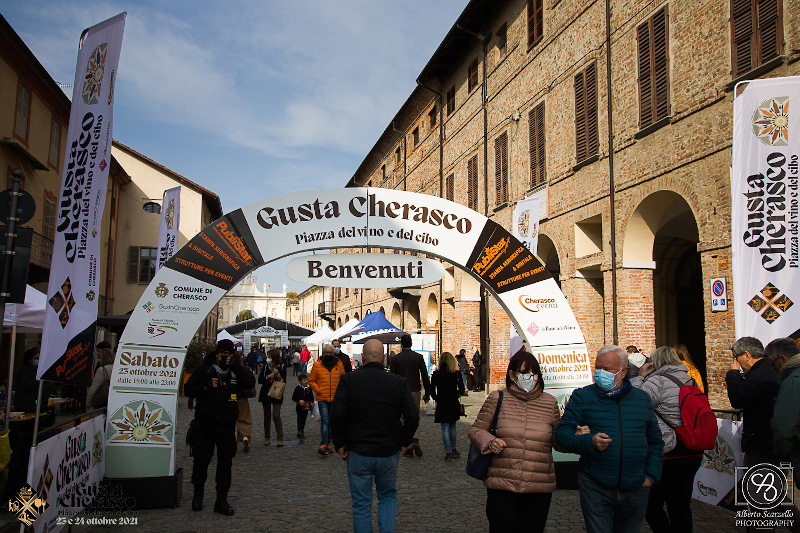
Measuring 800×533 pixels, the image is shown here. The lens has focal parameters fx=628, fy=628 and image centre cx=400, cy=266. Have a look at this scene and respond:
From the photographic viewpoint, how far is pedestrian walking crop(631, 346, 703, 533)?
489 cm

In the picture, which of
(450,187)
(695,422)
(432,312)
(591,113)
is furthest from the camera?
(432,312)

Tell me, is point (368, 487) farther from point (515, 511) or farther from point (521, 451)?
point (521, 451)

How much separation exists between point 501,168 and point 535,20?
4.94m

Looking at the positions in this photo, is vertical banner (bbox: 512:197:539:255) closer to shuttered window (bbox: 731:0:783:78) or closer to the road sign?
the road sign

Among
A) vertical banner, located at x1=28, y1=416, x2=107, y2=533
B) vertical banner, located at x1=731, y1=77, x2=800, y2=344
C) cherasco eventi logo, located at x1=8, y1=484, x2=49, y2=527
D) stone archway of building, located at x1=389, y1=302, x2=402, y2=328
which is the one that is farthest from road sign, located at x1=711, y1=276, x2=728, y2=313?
stone archway of building, located at x1=389, y1=302, x2=402, y2=328

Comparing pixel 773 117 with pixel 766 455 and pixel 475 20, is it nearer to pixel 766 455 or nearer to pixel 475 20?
pixel 766 455

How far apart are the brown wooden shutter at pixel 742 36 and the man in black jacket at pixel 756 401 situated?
775 centimetres

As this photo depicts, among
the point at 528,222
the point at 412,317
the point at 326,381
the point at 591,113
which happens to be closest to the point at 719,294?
the point at 528,222

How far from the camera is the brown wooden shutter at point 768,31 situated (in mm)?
10719

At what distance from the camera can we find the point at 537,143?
63.1 ft

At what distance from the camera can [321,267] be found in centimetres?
798

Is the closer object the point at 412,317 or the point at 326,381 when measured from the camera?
the point at 326,381

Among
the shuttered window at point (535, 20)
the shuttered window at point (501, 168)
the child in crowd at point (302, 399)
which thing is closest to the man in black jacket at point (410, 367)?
the child in crowd at point (302, 399)

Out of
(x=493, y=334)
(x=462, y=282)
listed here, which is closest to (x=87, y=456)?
(x=493, y=334)
